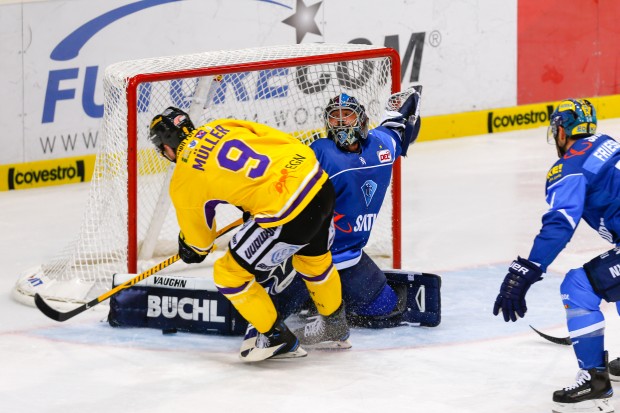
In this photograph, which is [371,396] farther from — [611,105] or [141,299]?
[611,105]

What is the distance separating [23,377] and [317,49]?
2127 mm

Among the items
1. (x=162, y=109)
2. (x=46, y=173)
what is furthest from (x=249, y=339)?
(x=46, y=173)

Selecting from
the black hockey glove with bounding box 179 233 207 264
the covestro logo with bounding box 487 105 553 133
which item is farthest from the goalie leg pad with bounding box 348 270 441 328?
the covestro logo with bounding box 487 105 553 133

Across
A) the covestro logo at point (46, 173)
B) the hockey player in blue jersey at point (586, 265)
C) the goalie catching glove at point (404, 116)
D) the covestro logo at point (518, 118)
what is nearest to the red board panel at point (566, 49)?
the covestro logo at point (518, 118)

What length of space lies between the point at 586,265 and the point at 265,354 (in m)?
1.25

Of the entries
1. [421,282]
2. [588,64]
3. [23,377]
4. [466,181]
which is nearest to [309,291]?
[421,282]

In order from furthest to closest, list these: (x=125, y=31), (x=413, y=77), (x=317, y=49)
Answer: (x=413, y=77), (x=125, y=31), (x=317, y=49)

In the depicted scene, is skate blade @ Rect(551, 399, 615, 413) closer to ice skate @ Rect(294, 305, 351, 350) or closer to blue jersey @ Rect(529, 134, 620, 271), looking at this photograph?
blue jersey @ Rect(529, 134, 620, 271)

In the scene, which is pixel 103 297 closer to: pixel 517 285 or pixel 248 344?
pixel 248 344

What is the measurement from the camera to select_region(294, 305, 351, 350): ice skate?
503cm

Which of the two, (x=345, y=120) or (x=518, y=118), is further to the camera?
(x=518, y=118)

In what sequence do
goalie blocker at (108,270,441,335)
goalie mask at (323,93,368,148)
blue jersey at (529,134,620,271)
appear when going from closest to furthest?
1. blue jersey at (529,134,620,271)
2. goalie mask at (323,93,368,148)
3. goalie blocker at (108,270,441,335)

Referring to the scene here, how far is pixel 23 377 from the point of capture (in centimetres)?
479

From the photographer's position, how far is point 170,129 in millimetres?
4840
